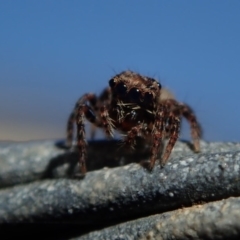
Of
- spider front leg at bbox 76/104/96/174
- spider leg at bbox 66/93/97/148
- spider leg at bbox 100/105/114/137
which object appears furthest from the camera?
spider leg at bbox 66/93/97/148

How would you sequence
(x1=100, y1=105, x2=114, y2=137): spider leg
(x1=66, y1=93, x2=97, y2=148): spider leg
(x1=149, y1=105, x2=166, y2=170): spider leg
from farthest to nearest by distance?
(x1=66, y1=93, x2=97, y2=148): spider leg < (x1=100, y1=105, x2=114, y2=137): spider leg < (x1=149, y1=105, x2=166, y2=170): spider leg

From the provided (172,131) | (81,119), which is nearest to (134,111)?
(81,119)

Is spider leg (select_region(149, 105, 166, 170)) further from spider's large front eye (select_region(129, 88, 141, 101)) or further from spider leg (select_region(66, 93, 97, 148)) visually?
spider leg (select_region(66, 93, 97, 148))

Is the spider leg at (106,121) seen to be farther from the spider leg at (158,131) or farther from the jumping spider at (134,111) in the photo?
the spider leg at (158,131)

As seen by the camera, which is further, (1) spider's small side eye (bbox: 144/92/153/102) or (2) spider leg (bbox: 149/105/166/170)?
(1) spider's small side eye (bbox: 144/92/153/102)

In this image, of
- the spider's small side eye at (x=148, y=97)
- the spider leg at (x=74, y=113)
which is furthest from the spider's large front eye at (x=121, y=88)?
the spider leg at (x=74, y=113)

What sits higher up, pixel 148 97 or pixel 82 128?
pixel 148 97

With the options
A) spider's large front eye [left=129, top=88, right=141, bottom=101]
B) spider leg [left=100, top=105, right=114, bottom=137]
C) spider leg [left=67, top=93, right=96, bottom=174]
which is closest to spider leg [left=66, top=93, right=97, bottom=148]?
spider leg [left=67, top=93, right=96, bottom=174]

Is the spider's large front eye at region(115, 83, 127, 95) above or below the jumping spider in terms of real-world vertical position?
above

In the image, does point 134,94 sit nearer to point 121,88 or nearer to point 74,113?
point 121,88
